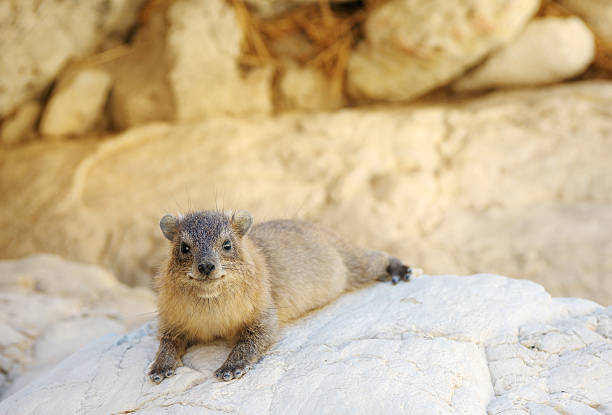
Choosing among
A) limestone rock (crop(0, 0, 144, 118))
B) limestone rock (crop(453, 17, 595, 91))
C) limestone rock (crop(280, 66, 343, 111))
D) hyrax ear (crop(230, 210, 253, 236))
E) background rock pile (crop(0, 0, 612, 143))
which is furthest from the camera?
limestone rock (crop(280, 66, 343, 111))

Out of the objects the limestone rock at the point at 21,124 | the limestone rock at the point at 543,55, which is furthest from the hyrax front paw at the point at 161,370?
the limestone rock at the point at 543,55

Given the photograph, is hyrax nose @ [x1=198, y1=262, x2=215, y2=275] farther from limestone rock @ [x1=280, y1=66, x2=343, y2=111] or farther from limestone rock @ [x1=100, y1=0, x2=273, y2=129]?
limestone rock @ [x1=280, y1=66, x2=343, y2=111]

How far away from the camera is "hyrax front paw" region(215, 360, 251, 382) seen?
3574 mm

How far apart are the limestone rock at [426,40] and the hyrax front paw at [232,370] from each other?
585 centimetres

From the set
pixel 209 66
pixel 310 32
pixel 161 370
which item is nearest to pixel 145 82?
pixel 209 66

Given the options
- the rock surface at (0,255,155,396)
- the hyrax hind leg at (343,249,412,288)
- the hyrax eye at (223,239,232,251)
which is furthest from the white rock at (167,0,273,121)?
the hyrax eye at (223,239,232,251)

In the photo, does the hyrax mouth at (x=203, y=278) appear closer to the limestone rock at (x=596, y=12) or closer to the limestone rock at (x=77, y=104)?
the limestone rock at (x=77, y=104)

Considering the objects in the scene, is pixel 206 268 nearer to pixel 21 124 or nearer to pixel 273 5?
pixel 273 5

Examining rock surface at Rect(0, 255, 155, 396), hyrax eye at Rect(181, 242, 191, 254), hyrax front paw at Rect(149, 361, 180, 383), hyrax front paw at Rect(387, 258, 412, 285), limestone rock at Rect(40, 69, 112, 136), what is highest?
limestone rock at Rect(40, 69, 112, 136)

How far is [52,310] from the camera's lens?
569 cm

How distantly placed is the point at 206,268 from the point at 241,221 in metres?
0.62

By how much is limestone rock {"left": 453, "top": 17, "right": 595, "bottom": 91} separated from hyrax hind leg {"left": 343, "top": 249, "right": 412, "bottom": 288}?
14.8ft

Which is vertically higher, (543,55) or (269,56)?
(269,56)

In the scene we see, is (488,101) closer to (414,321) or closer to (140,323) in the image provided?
(414,321)
